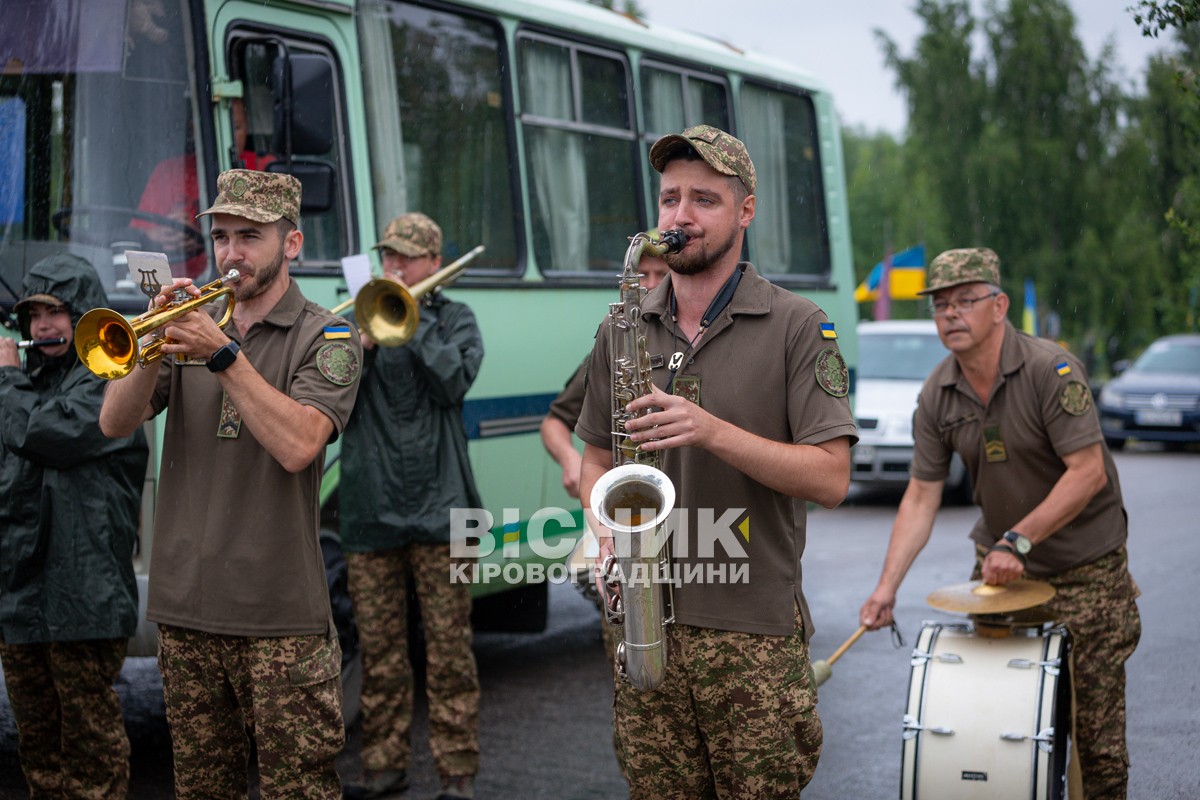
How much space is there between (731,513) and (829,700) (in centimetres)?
417

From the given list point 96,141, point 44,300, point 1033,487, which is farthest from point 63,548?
point 1033,487

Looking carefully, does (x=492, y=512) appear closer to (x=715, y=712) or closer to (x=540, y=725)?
(x=540, y=725)

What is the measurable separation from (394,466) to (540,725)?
5.95 feet

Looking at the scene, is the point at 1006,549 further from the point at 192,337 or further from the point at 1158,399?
the point at 1158,399

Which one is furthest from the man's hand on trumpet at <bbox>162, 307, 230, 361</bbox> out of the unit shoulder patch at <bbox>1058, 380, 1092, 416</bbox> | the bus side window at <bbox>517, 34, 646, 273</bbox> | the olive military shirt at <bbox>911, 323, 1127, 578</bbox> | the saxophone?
the bus side window at <bbox>517, 34, 646, 273</bbox>

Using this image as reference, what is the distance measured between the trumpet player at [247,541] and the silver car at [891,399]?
33.1ft

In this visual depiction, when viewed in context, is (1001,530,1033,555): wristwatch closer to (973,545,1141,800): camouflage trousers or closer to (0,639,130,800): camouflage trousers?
(973,545,1141,800): camouflage trousers

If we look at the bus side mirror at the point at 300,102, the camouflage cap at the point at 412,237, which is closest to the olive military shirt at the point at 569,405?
the camouflage cap at the point at 412,237

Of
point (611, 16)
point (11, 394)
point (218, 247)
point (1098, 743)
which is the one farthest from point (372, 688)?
point (611, 16)

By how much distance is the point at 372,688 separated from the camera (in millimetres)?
5871

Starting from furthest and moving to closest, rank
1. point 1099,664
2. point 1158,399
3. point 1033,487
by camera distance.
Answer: point 1158,399 < point 1033,487 < point 1099,664

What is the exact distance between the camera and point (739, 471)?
3.56 meters

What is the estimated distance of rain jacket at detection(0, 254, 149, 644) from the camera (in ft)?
15.7

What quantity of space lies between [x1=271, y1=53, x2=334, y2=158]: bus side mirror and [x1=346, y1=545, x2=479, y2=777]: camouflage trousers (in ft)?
5.42
